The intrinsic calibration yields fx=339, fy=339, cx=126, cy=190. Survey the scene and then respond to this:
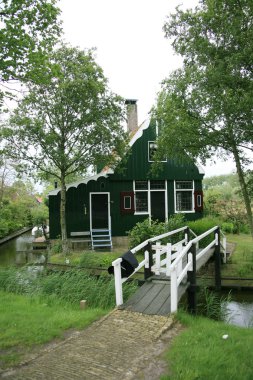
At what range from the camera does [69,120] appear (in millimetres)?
12727

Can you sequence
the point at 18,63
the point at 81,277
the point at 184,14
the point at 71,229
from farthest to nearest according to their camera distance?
the point at 71,229, the point at 184,14, the point at 81,277, the point at 18,63

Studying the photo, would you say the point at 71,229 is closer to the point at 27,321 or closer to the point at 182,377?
the point at 27,321

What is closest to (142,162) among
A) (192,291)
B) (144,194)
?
(144,194)

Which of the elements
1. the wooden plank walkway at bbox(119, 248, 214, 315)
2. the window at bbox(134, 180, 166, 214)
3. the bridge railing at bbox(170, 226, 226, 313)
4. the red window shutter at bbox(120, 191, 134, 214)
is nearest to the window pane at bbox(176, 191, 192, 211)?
the window at bbox(134, 180, 166, 214)

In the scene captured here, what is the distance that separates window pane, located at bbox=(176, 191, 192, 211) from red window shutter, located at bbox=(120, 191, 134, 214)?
8.23ft

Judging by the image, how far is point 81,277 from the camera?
26.7 ft

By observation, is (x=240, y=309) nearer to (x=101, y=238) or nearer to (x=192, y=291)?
(x=192, y=291)

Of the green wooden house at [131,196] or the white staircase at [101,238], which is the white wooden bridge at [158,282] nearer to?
the white staircase at [101,238]

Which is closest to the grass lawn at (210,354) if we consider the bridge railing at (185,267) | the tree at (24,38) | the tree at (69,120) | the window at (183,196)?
the bridge railing at (185,267)

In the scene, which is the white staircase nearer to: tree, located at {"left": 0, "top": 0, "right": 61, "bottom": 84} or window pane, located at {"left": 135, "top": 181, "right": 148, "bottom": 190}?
window pane, located at {"left": 135, "top": 181, "right": 148, "bottom": 190}

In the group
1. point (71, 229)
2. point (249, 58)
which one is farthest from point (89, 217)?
point (249, 58)

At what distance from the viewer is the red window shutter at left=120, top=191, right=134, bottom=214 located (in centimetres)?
1647

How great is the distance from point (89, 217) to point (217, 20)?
1063 centimetres

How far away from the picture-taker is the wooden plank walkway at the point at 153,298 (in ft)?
18.7
